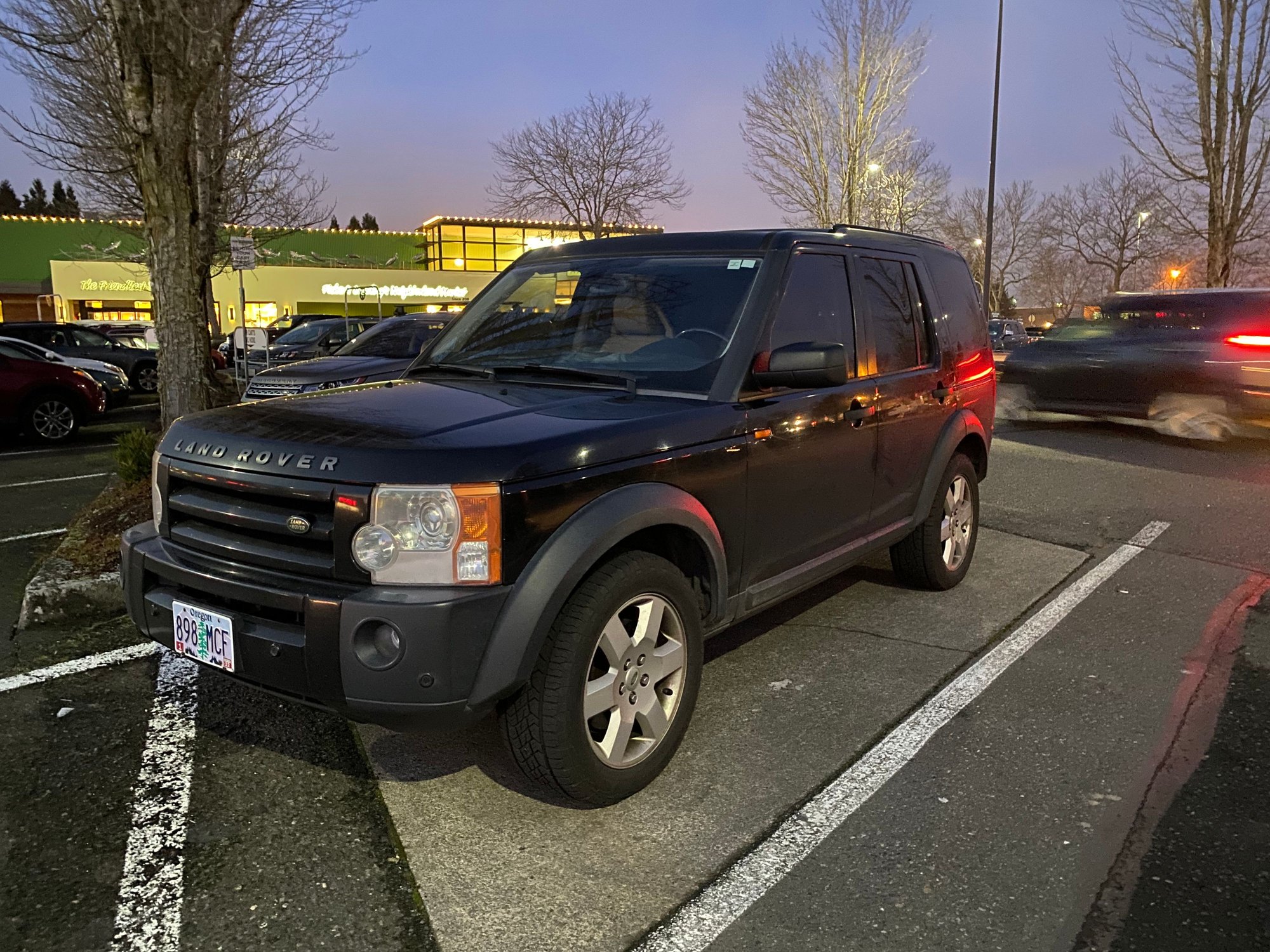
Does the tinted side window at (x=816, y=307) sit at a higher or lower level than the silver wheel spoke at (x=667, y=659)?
higher

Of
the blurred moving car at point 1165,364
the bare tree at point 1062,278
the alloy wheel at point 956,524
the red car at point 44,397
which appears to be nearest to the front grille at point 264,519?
the alloy wheel at point 956,524

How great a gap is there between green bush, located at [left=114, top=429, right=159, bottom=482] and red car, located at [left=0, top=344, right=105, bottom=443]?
20.6ft

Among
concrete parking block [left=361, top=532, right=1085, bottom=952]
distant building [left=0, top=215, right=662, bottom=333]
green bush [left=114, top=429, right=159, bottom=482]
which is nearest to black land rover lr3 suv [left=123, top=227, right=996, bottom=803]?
concrete parking block [left=361, top=532, right=1085, bottom=952]

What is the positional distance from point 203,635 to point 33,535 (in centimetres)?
495

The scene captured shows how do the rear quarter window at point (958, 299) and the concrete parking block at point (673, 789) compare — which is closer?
the concrete parking block at point (673, 789)

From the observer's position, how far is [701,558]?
3441 mm

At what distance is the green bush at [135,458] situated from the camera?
22.6ft

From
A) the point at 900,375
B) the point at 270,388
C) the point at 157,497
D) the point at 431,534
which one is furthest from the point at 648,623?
the point at 270,388

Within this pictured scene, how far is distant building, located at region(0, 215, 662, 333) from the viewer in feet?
142

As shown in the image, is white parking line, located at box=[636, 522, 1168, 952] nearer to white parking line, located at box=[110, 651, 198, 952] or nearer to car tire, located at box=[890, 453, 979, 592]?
car tire, located at box=[890, 453, 979, 592]

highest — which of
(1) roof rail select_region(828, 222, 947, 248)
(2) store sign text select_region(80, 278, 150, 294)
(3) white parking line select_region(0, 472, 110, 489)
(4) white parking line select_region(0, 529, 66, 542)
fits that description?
(2) store sign text select_region(80, 278, 150, 294)

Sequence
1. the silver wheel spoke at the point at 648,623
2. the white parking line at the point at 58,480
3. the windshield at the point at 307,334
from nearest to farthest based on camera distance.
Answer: the silver wheel spoke at the point at 648,623, the white parking line at the point at 58,480, the windshield at the point at 307,334

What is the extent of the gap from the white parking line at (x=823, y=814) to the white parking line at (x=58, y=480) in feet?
28.4

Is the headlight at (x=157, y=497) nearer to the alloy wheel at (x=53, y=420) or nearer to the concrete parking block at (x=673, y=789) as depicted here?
the concrete parking block at (x=673, y=789)
